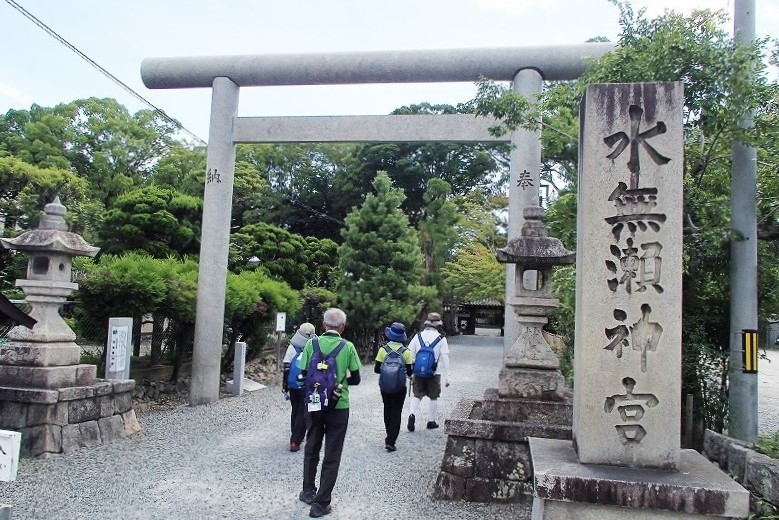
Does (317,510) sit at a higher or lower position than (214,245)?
lower

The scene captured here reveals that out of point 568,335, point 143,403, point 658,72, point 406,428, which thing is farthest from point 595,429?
point 143,403

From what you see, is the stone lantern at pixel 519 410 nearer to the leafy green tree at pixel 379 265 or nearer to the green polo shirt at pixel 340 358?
the green polo shirt at pixel 340 358

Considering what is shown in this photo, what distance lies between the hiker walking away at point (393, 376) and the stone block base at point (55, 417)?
361cm

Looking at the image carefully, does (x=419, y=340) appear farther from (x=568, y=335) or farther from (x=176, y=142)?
(x=176, y=142)

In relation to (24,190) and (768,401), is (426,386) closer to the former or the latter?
(768,401)

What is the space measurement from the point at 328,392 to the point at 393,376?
236cm

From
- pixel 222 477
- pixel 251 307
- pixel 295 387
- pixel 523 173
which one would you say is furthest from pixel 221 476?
pixel 251 307

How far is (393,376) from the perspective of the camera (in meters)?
7.03

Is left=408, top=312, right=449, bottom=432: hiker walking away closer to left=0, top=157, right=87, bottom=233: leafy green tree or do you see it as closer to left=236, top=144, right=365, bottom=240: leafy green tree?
left=0, top=157, right=87, bottom=233: leafy green tree

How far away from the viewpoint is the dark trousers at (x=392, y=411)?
716 centimetres

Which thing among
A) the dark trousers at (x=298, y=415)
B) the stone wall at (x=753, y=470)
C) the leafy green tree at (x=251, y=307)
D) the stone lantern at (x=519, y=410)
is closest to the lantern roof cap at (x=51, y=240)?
the dark trousers at (x=298, y=415)

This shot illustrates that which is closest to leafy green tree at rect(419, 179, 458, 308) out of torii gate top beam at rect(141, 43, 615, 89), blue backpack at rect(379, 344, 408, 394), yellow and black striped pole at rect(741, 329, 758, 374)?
torii gate top beam at rect(141, 43, 615, 89)

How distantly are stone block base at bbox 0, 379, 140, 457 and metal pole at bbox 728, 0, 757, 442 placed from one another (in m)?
7.20

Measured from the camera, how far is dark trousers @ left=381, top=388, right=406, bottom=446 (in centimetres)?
716
